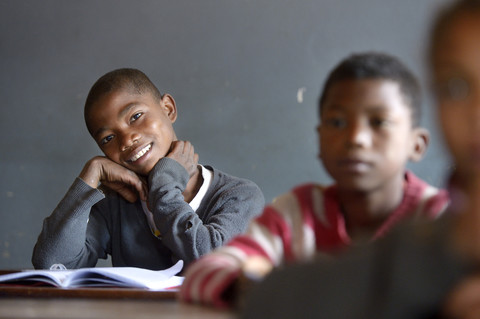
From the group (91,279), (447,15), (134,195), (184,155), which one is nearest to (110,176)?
(134,195)

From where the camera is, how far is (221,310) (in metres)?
0.41

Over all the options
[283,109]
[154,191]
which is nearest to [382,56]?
[154,191]

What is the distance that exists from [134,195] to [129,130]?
0.59 ft

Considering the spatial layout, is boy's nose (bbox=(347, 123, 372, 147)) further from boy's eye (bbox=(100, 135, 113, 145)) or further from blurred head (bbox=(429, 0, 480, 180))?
boy's eye (bbox=(100, 135, 113, 145))

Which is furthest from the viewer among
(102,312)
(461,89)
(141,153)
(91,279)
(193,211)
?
(141,153)

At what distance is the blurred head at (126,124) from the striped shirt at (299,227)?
81cm

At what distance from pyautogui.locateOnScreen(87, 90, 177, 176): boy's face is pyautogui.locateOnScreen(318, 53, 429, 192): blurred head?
0.84 m

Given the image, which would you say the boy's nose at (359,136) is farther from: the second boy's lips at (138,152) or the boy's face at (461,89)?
the second boy's lips at (138,152)

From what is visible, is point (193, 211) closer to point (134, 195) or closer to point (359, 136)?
point (134, 195)

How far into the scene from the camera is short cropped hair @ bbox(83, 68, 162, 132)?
1328mm

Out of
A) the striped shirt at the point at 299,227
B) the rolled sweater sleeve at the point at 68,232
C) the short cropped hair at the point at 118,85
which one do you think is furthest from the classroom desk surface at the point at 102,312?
the short cropped hair at the point at 118,85

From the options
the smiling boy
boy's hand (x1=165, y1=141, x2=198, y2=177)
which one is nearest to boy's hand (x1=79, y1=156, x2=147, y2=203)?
the smiling boy

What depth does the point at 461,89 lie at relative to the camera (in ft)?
0.83

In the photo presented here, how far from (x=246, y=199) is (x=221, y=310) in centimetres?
91
